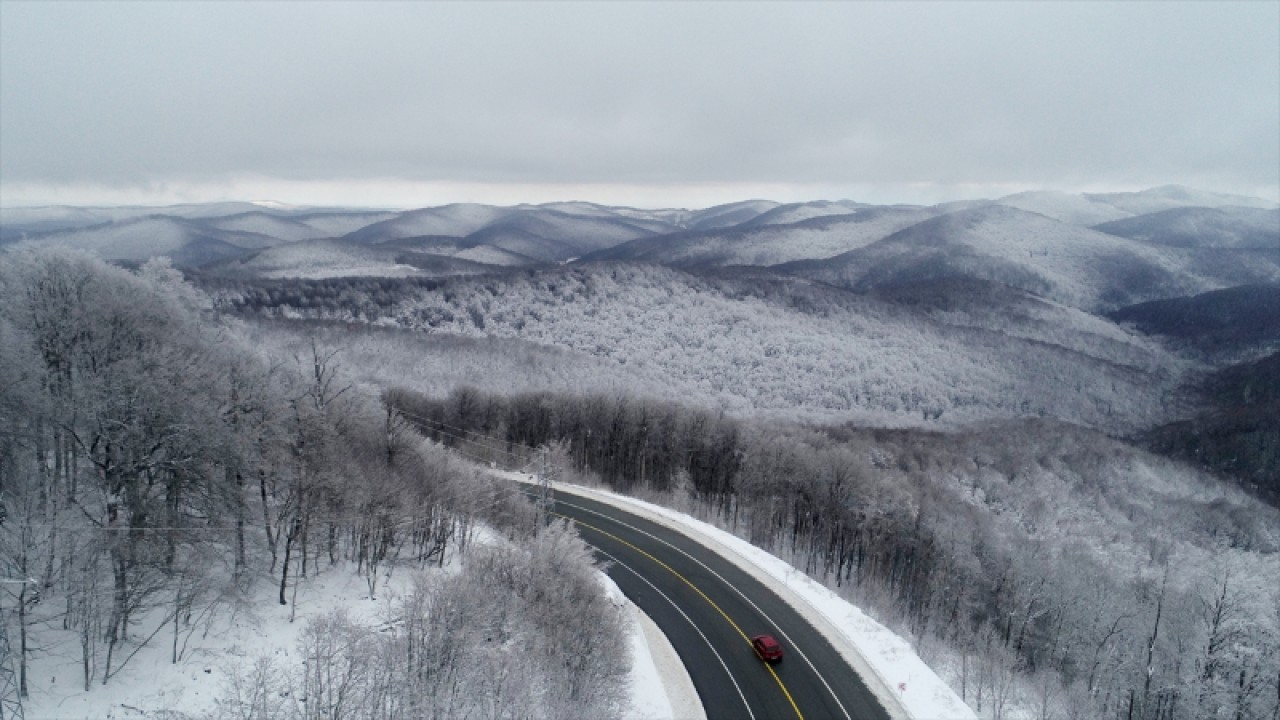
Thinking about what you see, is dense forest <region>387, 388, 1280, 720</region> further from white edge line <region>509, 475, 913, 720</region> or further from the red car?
the red car

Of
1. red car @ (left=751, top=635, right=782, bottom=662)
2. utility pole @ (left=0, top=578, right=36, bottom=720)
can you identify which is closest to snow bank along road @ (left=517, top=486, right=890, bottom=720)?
red car @ (left=751, top=635, right=782, bottom=662)

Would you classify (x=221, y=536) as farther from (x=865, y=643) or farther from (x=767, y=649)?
(x=865, y=643)

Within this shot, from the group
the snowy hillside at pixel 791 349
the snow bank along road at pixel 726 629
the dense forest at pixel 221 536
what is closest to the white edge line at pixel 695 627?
the snow bank along road at pixel 726 629

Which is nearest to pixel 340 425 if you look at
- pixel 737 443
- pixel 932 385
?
pixel 737 443

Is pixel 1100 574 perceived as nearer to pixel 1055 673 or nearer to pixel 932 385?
pixel 1055 673

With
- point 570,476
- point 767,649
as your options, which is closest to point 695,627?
point 767,649

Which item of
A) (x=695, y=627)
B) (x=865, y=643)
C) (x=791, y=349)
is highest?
(x=791, y=349)
